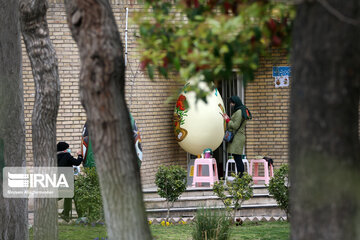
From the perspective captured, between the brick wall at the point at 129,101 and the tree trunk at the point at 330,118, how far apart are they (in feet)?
33.3

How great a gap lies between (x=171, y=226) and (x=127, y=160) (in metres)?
7.11

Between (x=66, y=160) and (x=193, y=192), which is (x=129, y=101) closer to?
(x=193, y=192)

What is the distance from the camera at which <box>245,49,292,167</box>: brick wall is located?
1717 centimetres

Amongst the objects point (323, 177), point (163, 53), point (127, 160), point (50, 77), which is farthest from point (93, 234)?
point (323, 177)

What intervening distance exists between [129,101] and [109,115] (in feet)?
32.9

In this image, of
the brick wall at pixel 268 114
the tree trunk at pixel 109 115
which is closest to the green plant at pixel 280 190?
the brick wall at pixel 268 114

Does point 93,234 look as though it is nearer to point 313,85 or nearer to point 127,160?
point 127,160

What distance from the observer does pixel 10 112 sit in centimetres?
988

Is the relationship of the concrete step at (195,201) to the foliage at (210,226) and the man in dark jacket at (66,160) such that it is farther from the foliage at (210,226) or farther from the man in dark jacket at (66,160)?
the foliage at (210,226)

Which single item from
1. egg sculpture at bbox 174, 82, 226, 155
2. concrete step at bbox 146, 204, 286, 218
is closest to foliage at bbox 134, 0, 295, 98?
concrete step at bbox 146, 204, 286, 218

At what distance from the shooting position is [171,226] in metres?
12.9

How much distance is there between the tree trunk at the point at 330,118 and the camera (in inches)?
181

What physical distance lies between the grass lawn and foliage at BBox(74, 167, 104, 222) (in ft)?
0.76

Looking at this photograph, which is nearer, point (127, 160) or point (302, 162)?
point (302, 162)
